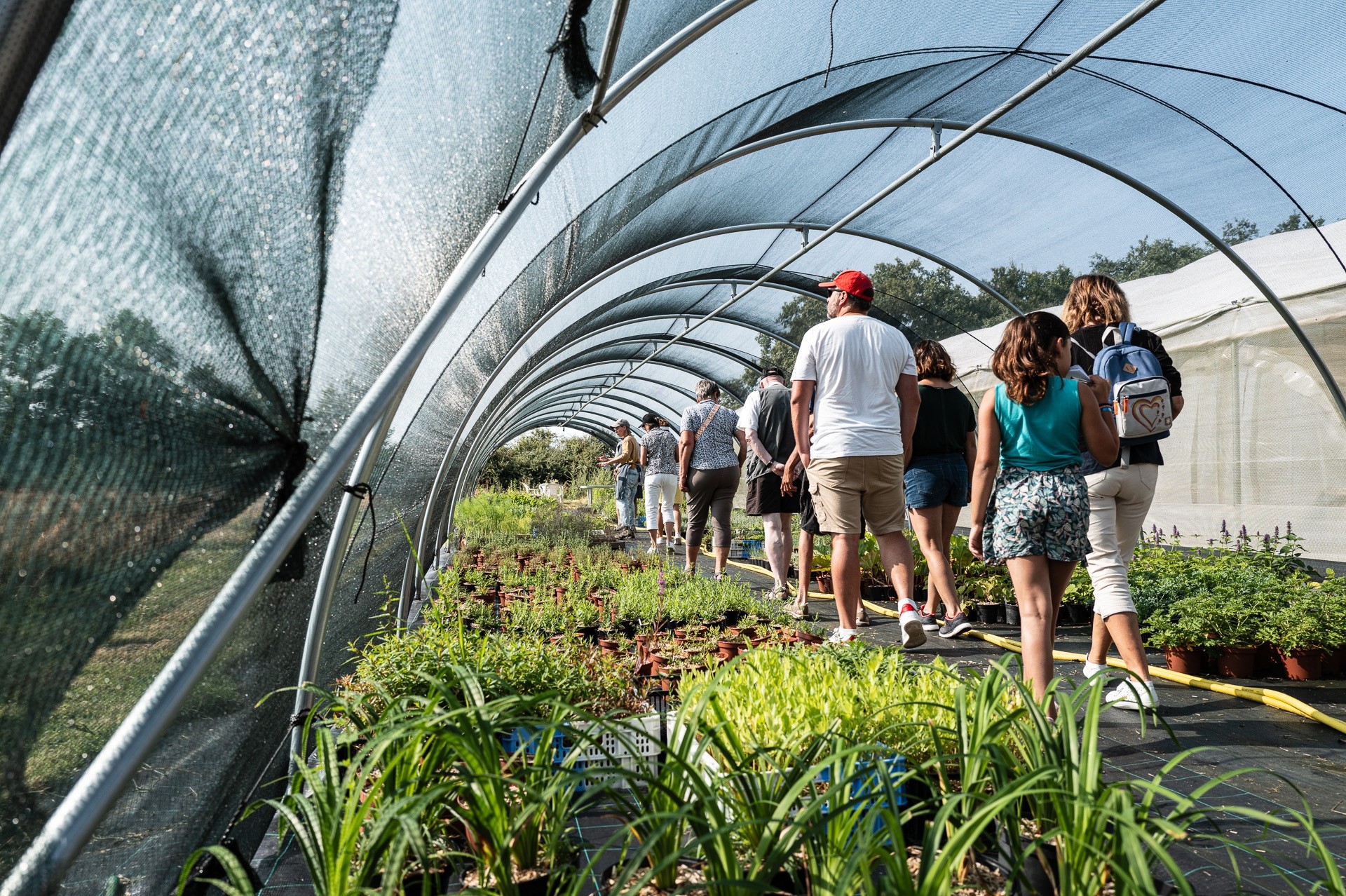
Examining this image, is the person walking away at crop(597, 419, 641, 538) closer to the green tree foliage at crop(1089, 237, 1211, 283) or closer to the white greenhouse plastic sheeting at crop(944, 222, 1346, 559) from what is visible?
the green tree foliage at crop(1089, 237, 1211, 283)

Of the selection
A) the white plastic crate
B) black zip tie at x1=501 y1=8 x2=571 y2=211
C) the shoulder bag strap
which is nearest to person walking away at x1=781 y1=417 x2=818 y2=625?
the shoulder bag strap

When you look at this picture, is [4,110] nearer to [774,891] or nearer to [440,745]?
[440,745]

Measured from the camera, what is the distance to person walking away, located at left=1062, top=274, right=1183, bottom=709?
10.9ft

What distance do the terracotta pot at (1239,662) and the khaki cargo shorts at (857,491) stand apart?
1.76 m

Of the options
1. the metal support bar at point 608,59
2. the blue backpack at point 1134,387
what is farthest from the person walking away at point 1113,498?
the metal support bar at point 608,59

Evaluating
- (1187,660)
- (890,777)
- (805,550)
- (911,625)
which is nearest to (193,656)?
(890,777)

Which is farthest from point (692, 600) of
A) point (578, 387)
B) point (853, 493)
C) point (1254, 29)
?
point (578, 387)

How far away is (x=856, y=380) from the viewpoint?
4410mm

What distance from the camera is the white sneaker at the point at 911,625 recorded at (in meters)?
4.43

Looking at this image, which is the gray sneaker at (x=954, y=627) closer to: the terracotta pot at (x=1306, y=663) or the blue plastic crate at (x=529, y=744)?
the terracotta pot at (x=1306, y=663)

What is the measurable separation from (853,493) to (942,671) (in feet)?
6.31

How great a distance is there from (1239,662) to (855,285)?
109 inches

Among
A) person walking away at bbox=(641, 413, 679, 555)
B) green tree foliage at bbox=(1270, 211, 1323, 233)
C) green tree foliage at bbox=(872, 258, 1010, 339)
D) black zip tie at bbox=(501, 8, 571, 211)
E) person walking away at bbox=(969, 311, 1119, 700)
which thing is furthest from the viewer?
person walking away at bbox=(641, 413, 679, 555)

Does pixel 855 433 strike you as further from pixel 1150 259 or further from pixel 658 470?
pixel 658 470
